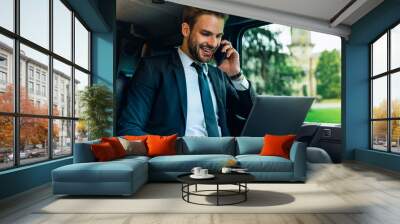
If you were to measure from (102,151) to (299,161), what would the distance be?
9.45 ft

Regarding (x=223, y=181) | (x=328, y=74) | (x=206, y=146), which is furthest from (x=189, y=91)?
(x=328, y=74)

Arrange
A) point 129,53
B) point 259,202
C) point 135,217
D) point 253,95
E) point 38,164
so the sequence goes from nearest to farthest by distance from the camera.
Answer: point 135,217 → point 259,202 → point 38,164 → point 129,53 → point 253,95

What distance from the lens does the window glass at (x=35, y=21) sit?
502 cm

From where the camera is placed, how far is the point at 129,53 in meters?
8.23

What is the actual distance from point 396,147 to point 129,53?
582 centimetres

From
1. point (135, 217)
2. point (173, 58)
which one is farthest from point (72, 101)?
point (135, 217)

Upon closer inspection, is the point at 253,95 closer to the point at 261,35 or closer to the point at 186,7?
the point at 261,35

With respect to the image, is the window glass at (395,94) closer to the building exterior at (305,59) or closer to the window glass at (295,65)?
the window glass at (295,65)

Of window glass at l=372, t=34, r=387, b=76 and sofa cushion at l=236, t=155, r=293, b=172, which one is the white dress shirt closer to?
sofa cushion at l=236, t=155, r=293, b=172

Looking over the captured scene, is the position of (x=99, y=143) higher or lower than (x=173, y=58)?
lower

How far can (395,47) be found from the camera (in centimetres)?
795

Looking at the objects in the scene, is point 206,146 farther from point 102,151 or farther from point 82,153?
point 82,153

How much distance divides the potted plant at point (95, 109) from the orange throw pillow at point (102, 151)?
72.1 inches

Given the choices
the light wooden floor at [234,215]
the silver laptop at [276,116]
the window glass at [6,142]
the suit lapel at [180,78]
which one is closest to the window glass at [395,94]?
the silver laptop at [276,116]
